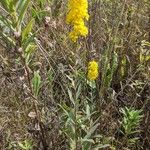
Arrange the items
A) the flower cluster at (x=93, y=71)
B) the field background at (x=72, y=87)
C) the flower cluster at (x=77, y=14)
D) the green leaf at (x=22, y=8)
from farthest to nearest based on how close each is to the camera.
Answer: the flower cluster at (x=93, y=71)
the field background at (x=72, y=87)
the green leaf at (x=22, y=8)
the flower cluster at (x=77, y=14)

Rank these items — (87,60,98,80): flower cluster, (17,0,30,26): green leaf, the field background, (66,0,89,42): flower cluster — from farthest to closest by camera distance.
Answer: (87,60,98,80): flower cluster → the field background → (17,0,30,26): green leaf → (66,0,89,42): flower cluster

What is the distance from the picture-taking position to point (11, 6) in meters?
1.66

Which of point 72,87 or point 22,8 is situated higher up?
point 22,8

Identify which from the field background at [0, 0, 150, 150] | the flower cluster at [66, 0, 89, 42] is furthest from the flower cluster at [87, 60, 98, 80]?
the flower cluster at [66, 0, 89, 42]

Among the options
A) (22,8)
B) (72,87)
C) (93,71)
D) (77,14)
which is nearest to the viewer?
(77,14)

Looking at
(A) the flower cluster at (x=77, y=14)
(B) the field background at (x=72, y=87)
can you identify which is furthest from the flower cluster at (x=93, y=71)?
(A) the flower cluster at (x=77, y=14)

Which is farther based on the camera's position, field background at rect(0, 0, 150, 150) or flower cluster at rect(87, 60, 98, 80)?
flower cluster at rect(87, 60, 98, 80)

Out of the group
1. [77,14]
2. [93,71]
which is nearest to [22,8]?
[77,14]

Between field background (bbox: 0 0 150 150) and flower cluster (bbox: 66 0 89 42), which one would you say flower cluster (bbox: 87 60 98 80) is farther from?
flower cluster (bbox: 66 0 89 42)

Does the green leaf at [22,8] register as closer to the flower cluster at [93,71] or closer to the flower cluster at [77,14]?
the flower cluster at [77,14]

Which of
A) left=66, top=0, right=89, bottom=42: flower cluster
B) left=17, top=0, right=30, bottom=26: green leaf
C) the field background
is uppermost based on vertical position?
left=17, top=0, right=30, bottom=26: green leaf

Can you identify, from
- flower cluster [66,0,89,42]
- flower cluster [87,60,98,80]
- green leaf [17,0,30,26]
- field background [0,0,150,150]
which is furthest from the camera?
flower cluster [87,60,98,80]

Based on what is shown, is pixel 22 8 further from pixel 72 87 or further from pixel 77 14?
pixel 72 87

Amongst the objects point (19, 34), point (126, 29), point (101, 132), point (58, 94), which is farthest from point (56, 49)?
point (19, 34)
